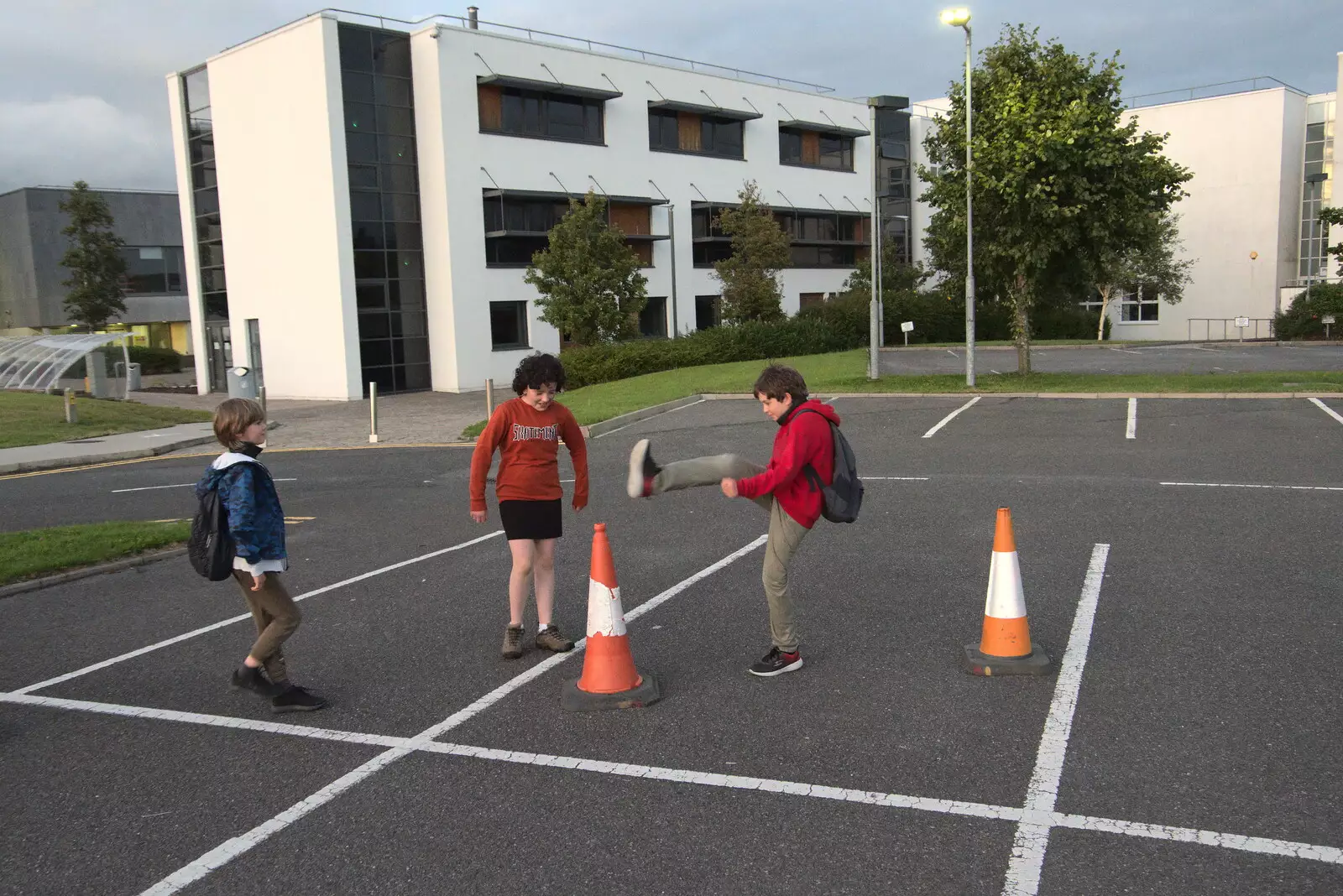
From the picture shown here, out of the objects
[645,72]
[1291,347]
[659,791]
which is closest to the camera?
[659,791]

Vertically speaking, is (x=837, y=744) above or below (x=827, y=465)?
below

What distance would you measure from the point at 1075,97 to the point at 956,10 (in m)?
2.86

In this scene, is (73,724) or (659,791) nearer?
(659,791)

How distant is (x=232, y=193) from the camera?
37.4m

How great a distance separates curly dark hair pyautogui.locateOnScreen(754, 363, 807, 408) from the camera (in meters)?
5.53

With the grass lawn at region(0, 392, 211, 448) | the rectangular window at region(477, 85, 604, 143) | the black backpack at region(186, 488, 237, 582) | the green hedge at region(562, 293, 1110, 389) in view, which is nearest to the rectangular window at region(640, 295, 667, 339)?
the green hedge at region(562, 293, 1110, 389)

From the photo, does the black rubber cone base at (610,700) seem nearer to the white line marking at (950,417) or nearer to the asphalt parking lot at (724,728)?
the asphalt parking lot at (724,728)

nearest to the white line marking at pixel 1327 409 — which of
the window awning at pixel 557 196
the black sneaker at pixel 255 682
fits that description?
the black sneaker at pixel 255 682

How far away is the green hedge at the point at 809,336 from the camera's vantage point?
2900cm

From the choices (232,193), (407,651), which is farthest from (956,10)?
(232,193)

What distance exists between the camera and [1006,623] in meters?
5.62

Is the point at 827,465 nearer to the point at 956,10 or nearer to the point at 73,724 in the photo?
the point at 73,724

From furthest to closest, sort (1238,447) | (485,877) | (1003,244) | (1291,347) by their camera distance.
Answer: (1291,347)
(1003,244)
(1238,447)
(485,877)

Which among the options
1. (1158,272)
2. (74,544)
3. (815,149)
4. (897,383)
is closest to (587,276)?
(897,383)
